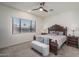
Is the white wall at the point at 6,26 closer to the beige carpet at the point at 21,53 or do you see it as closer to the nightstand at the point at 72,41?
the beige carpet at the point at 21,53

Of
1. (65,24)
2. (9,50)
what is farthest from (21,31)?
(65,24)

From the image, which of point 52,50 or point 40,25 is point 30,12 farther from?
point 52,50

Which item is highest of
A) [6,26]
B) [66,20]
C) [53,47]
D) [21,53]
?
[66,20]

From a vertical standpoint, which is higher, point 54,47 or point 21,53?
point 54,47

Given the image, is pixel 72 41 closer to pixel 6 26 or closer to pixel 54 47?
pixel 54 47

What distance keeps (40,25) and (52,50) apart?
144 cm

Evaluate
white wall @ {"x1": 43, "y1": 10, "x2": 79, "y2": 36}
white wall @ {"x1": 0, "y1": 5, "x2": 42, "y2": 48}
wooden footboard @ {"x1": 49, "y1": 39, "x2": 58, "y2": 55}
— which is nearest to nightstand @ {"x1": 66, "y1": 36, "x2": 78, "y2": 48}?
white wall @ {"x1": 43, "y1": 10, "x2": 79, "y2": 36}

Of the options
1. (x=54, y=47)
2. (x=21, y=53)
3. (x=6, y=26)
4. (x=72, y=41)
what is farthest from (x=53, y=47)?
(x=6, y=26)

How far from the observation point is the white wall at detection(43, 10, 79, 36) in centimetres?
354

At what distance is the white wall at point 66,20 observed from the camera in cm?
354

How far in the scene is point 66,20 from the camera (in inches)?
150

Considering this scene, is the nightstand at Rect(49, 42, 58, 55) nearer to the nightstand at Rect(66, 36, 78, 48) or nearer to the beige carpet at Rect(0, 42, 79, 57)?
the beige carpet at Rect(0, 42, 79, 57)

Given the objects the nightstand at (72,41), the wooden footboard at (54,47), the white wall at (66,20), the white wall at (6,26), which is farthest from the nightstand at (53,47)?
the nightstand at (72,41)

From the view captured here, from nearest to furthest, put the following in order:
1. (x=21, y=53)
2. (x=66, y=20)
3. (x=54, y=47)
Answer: (x=21, y=53)
(x=54, y=47)
(x=66, y=20)
